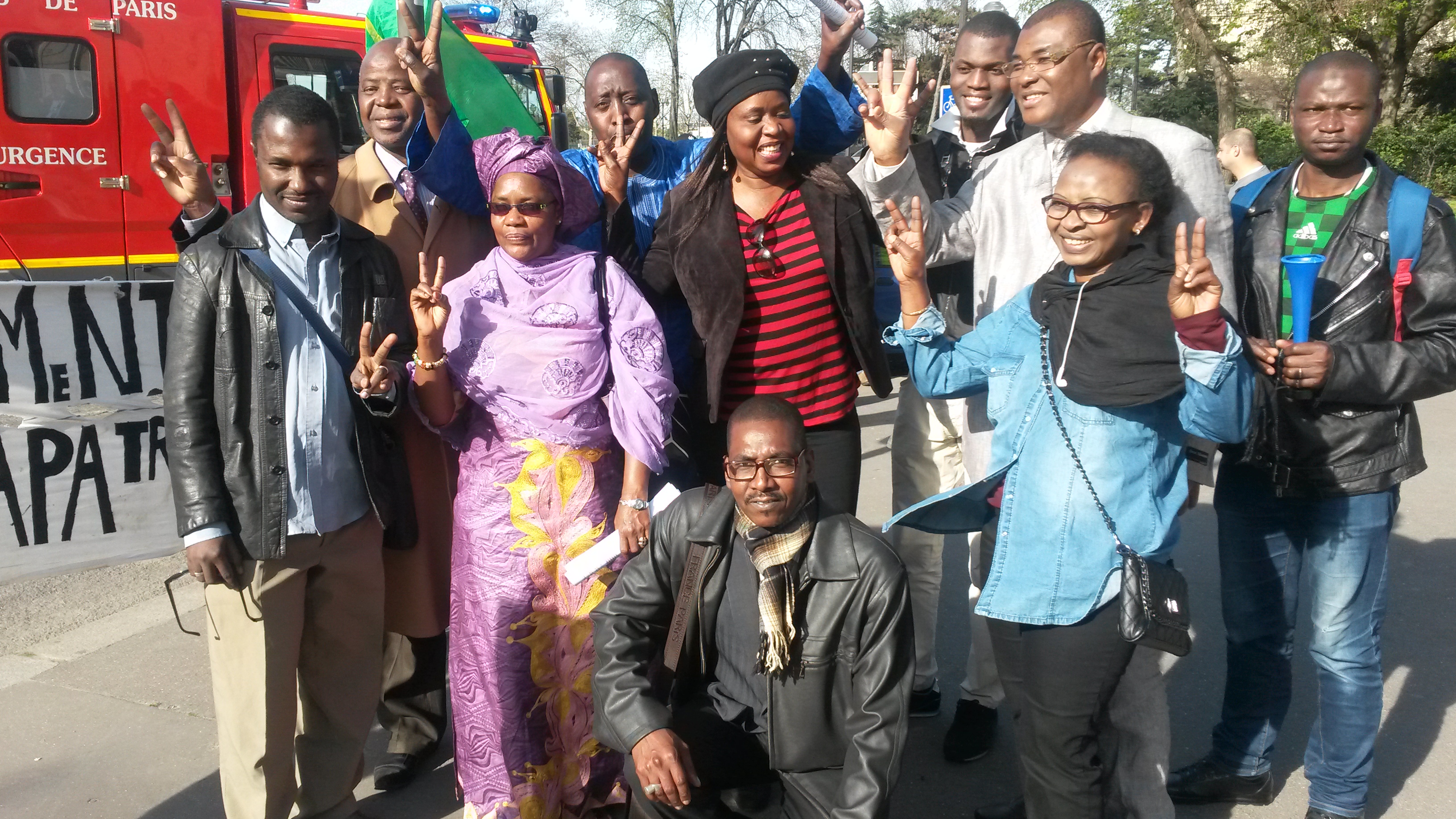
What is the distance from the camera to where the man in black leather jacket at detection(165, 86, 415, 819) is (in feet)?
8.72

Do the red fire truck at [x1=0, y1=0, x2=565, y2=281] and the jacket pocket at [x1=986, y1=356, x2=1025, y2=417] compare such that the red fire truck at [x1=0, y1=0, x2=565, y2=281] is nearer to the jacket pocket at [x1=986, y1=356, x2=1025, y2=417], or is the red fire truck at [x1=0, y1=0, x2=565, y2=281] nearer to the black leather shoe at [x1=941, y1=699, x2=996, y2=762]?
the black leather shoe at [x1=941, y1=699, x2=996, y2=762]

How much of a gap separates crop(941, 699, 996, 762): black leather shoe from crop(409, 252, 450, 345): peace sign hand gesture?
6.53 ft

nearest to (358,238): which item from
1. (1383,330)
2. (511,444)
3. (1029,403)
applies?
(511,444)

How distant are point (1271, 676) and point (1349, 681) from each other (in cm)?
22

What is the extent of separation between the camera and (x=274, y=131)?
271 cm

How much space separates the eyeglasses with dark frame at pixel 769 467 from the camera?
2.49 m

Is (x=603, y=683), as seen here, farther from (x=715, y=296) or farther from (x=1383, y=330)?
(x=1383, y=330)

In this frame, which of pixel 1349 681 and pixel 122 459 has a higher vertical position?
pixel 122 459

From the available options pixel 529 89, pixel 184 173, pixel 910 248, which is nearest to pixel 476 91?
pixel 184 173

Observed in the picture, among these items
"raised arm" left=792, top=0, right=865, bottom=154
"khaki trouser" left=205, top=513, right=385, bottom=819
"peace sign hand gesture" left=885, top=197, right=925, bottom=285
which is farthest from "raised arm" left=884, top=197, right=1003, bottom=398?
"khaki trouser" left=205, top=513, right=385, bottom=819

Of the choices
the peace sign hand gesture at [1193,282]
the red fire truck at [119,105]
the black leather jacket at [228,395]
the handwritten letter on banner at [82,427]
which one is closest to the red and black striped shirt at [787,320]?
the peace sign hand gesture at [1193,282]

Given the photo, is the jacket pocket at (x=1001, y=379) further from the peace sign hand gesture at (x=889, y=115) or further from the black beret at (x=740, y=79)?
the black beret at (x=740, y=79)

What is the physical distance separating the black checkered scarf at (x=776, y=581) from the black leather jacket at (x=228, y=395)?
1.15 meters

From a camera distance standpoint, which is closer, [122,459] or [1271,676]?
[1271,676]
